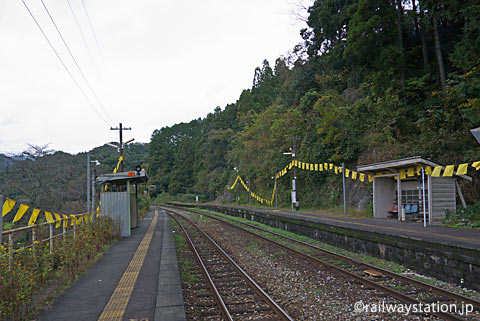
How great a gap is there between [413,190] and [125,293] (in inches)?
562

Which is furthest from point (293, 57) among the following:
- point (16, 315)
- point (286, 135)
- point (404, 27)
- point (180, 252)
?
point (16, 315)

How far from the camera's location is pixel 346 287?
7.69 m

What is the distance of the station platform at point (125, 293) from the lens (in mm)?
5633

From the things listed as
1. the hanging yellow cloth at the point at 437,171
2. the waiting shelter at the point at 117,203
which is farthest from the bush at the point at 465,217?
the waiting shelter at the point at 117,203

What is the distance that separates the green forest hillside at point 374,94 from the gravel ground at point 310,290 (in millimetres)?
10725

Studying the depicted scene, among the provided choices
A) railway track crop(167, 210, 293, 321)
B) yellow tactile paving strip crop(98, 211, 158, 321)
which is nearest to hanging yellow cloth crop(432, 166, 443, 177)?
railway track crop(167, 210, 293, 321)

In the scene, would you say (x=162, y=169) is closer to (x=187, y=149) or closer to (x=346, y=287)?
(x=187, y=149)

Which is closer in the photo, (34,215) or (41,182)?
(34,215)

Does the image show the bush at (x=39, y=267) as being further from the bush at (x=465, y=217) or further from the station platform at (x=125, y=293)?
the bush at (x=465, y=217)

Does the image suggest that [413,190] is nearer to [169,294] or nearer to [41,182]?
[169,294]

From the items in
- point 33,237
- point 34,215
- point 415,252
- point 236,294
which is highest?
point 34,215

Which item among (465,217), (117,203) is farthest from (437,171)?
(117,203)

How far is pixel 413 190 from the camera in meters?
16.8

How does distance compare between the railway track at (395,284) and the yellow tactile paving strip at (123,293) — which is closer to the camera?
the yellow tactile paving strip at (123,293)
